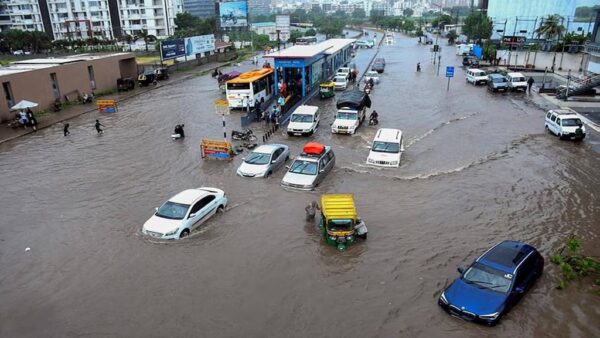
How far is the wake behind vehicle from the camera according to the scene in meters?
26.8

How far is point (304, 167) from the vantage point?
19156 millimetres

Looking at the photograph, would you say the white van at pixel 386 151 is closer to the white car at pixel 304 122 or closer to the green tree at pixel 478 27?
the white car at pixel 304 122

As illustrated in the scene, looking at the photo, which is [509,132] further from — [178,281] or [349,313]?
[178,281]

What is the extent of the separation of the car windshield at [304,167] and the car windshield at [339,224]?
5.15 meters

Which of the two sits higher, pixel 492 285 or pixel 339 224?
pixel 339 224

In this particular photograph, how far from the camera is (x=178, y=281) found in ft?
40.9

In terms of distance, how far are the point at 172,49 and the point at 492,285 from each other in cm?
5416

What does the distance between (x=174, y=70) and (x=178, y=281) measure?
50116mm

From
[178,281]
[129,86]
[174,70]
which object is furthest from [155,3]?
[178,281]

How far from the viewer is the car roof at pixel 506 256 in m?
11.1

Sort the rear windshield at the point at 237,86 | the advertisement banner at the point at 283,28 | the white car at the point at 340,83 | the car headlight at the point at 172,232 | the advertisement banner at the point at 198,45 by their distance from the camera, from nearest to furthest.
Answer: the car headlight at the point at 172,232 → the rear windshield at the point at 237,86 → the white car at the point at 340,83 → the advertisement banner at the point at 198,45 → the advertisement banner at the point at 283,28

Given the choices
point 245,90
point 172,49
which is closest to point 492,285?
point 245,90

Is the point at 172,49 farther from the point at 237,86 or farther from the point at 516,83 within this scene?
the point at 516,83

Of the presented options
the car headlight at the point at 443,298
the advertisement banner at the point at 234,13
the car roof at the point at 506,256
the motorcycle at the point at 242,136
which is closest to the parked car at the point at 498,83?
the motorcycle at the point at 242,136
